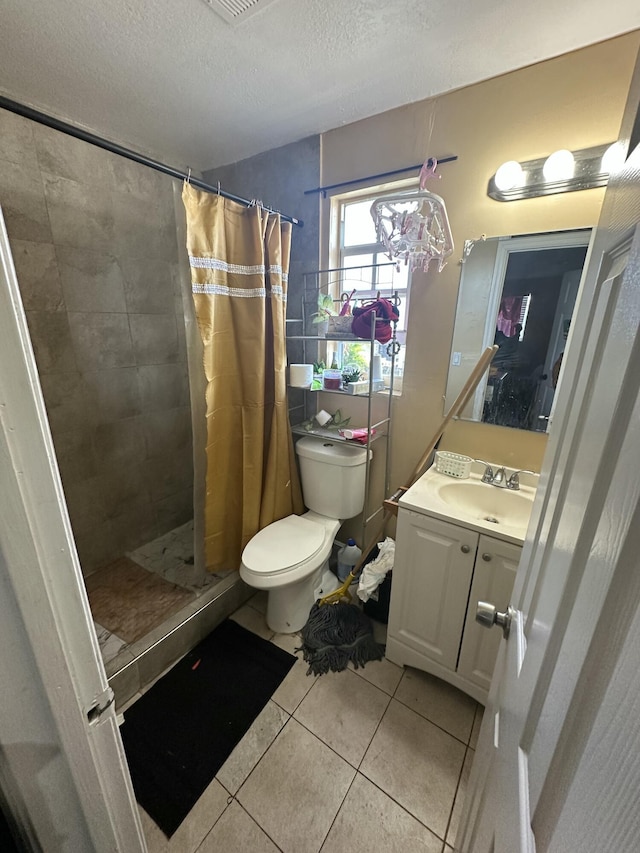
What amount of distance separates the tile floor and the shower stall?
54cm

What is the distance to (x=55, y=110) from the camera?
1.47m

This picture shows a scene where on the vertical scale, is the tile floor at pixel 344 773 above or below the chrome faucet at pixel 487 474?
below

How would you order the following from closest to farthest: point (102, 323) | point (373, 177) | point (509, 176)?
point (509, 176)
point (373, 177)
point (102, 323)

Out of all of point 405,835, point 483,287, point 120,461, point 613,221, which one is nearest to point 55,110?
point 120,461

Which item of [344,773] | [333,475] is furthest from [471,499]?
[344,773]

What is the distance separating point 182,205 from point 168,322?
911mm

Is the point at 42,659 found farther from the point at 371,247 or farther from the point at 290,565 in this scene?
the point at 371,247

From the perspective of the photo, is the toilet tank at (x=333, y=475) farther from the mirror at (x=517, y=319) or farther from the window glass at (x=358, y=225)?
the window glass at (x=358, y=225)

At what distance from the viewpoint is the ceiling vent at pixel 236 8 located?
976 millimetres

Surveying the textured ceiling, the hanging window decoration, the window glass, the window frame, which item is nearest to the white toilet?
the window frame

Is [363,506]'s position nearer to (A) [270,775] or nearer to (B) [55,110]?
(A) [270,775]

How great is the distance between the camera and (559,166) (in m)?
1.17

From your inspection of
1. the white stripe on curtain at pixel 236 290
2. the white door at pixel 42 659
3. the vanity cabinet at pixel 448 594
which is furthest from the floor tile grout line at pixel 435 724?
the white stripe on curtain at pixel 236 290

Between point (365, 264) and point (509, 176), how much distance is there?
0.66 metres
